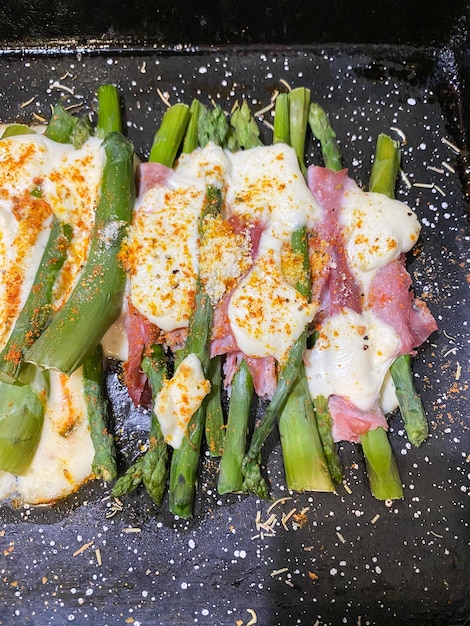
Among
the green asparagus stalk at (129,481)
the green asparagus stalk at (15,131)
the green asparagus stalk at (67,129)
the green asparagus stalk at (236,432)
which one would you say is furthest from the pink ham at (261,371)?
the green asparagus stalk at (15,131)

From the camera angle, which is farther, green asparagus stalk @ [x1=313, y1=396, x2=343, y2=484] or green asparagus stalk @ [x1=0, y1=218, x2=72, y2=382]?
green asparagus stalk @ [x1=313, y1=396, x2=343, y2=484]

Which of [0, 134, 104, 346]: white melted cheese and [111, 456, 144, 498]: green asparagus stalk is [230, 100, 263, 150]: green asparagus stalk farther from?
[111, 456, 144, 498]: green asparagus stalk

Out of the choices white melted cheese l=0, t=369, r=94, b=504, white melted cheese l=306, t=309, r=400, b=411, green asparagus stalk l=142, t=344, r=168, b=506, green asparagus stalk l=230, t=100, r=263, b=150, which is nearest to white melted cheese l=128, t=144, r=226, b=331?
green asparagus stalk l=142, t=344, r=168, b=506

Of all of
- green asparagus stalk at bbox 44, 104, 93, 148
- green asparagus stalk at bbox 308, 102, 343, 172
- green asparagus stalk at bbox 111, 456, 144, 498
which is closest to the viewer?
green asparagus stalk at bbox 111, 456, 144, 498

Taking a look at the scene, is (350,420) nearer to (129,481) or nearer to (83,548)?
(129,481)

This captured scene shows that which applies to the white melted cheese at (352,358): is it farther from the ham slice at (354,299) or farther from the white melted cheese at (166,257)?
the white melted cheese at (166,257)

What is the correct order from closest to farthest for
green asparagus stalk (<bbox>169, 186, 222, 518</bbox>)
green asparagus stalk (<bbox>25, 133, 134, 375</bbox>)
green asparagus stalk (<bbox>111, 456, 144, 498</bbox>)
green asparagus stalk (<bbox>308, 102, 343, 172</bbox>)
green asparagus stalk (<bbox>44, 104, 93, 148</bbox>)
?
1. green asparagus stalk (<bbox>25, 133, 134, 375</bbox>)
2. green asparagus stalk (<bbox>169, 186, 222, 518</bbox>)
3. green asparagus stalk (<bbox>111, 456, 144, 498</bbox>)
4. green asparagus stalk (<bbox>44, 104, 93, 148</bbox>)
5. green asparagus stalk (<bbox>308, 102, 343, 172</bbox>)

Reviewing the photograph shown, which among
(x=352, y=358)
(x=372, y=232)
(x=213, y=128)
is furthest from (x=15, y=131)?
(x=352, y=358)
